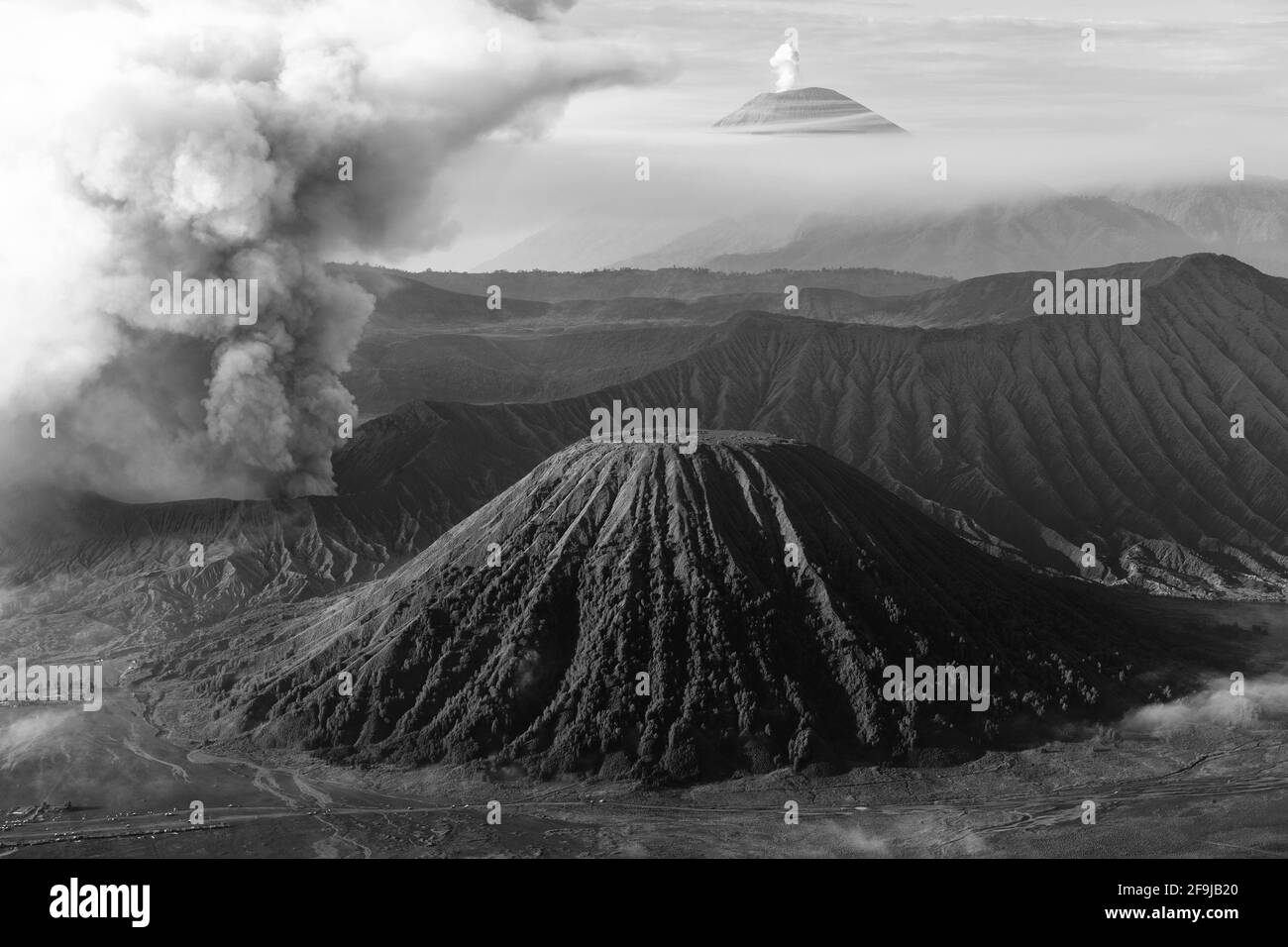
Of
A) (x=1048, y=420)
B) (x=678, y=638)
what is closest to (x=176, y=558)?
(x=678, y=638)

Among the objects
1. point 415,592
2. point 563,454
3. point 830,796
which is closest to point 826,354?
point 563,454

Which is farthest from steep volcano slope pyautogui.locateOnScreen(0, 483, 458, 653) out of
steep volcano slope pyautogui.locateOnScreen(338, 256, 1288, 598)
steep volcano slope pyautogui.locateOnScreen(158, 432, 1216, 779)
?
steep volcano slope pyautogui.locateOnScreen(158, 432, 1216, 779)

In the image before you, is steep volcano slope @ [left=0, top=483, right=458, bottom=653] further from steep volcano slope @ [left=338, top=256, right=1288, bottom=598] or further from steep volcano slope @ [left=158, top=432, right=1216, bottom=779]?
steep volcano slope @ [left=158, top=432, right=1216, bottom=779]

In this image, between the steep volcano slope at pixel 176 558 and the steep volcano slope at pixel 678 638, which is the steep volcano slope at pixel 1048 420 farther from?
the steep volcano slope at pixel 678 638

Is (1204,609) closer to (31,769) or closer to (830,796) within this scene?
(830,796)

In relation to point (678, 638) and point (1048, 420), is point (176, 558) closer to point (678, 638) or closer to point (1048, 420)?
point (678, 638)

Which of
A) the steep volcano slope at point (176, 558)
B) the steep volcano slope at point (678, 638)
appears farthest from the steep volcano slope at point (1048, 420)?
the steep volcano slope at point (678, 638)
